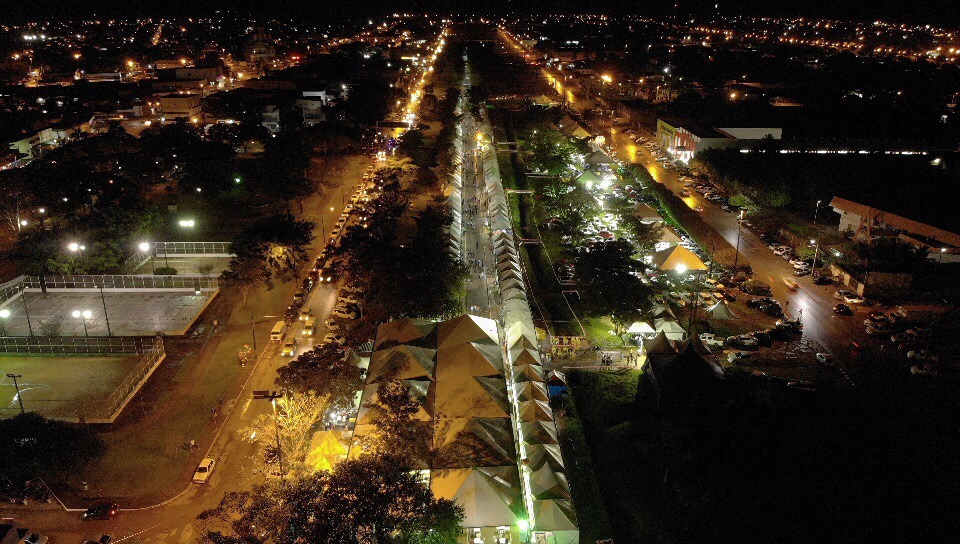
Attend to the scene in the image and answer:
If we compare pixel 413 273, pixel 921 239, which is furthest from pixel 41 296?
pixel 921 239

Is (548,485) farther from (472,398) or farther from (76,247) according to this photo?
(76,247)

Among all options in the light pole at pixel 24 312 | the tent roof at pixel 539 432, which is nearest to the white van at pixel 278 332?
the light pole at pixel 24 312

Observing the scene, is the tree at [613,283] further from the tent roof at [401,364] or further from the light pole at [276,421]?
the light pole at [276,421]

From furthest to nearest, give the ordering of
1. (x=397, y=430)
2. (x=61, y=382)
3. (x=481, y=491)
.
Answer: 1. (x=61, y=382)
2. (x=481, y=491)
3. (x=397, y=430)

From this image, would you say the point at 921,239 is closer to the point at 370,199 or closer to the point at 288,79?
the point at 370,199

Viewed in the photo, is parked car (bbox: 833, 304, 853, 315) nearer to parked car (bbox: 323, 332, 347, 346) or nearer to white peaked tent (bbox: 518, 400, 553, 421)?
white peaked tent (bbox: 518, 400, 553, 421)

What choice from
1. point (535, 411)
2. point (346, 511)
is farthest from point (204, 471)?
point (535, 411)
